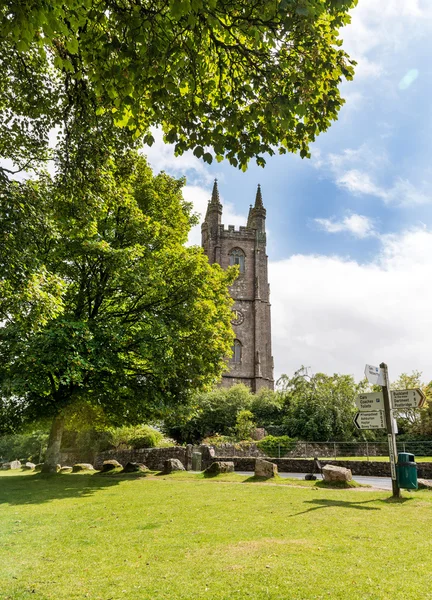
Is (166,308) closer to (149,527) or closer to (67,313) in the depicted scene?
(67,313)

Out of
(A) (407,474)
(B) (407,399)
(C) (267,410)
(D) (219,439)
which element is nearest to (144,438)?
(D) (219,439)

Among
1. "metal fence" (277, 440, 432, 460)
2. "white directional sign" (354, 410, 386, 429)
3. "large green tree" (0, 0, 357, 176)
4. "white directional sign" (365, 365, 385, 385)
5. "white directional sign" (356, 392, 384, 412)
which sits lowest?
"metal fence" (277, 440, 432, 460)

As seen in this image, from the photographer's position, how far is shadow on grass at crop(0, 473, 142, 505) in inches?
492

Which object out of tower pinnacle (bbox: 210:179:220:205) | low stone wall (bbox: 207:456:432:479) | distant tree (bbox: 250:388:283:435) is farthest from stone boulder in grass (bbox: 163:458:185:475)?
tower pinnacle (bbox: 210:179:220:205)

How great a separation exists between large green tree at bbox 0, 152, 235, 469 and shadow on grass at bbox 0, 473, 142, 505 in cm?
246

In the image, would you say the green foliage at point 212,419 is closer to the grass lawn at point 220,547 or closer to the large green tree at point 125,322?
the large green tree at point 125,322

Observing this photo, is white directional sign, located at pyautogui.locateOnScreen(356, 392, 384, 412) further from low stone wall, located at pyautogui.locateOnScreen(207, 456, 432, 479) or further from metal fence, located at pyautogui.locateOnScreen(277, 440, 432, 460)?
metal fence, located at pyautogui.locateOnScreen(277, 440, 432, 460)

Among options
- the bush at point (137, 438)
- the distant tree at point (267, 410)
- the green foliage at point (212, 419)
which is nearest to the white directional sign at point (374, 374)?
the bush at point (137, 438)

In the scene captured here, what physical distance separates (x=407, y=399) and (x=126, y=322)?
10.7 m

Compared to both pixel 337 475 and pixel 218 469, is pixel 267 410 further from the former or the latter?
pixel 337 475

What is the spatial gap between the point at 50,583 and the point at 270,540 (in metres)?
3.23

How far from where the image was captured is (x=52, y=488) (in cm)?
1453

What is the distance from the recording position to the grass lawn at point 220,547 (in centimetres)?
466

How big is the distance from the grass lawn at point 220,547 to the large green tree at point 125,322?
4802 millimetres
